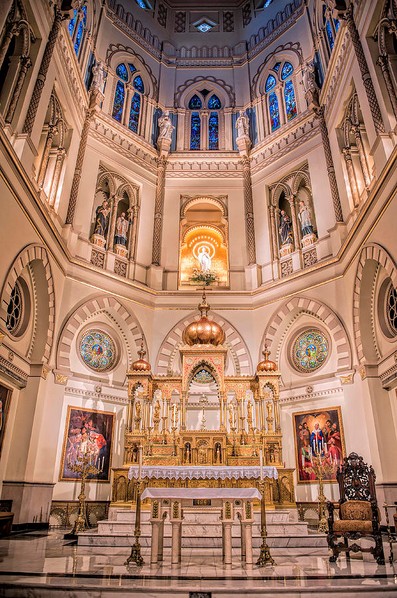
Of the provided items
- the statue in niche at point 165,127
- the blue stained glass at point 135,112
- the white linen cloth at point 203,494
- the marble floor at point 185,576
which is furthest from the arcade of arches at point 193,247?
the white linen cloth at point 203,494

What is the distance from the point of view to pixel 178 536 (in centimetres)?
626

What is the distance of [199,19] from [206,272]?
13.3 m

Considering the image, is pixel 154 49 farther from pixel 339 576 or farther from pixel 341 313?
pixel 339 576

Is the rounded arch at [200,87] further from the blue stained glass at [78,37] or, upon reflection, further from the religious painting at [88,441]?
the religious painting at [88,441]

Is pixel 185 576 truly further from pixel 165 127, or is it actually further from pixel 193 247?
pixel 165 127

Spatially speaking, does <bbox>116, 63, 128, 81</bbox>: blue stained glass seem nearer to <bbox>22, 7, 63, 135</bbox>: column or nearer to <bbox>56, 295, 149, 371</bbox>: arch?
<bbox>22, 7, 63, 135</bbox>: column

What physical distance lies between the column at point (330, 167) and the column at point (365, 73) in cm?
314

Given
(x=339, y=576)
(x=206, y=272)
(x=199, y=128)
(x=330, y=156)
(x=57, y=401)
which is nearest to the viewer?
(x=339, y=576)

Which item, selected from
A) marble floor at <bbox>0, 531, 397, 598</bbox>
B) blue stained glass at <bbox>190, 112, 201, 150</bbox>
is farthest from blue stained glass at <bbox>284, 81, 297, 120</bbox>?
marble floor at <bbox>0, 531, 397, 598</bbox>

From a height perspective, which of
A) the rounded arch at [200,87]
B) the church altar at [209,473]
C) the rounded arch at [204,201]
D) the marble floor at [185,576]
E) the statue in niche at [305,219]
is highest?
the rounded arch at [200,87]

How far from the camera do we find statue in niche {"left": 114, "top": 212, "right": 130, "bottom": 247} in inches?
611

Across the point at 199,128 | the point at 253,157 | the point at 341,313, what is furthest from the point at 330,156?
the point at 199,128

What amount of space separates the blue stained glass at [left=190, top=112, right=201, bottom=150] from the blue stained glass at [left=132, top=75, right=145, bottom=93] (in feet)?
7.90

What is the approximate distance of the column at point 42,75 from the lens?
35.0ft
